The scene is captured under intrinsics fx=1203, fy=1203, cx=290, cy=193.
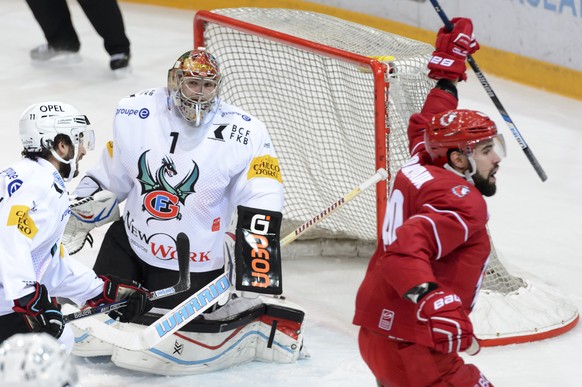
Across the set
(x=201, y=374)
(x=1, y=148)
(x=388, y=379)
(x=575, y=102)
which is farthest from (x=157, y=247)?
(x=575, y=102)

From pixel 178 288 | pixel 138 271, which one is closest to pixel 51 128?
pixel 178 288

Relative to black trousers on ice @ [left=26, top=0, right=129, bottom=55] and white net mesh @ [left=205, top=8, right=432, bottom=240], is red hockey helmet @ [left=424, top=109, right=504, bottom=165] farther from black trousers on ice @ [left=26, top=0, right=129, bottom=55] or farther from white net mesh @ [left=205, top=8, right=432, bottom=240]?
black trousers on ice @ [left=26, top=0, right=129, bottom=55]

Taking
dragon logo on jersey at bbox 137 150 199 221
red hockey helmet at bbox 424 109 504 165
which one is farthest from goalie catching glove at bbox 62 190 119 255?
red hockey helmet at bbox 424 109 504 165

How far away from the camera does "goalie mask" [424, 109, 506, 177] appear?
9.10 ft

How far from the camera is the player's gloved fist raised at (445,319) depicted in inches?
101

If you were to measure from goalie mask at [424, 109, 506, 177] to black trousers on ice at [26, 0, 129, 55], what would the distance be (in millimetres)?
4032

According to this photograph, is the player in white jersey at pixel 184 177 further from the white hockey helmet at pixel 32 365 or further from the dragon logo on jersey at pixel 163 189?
the white hockey helmet at pixel 32 365

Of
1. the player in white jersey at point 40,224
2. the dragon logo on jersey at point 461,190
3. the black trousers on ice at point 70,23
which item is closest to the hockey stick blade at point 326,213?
the player in white jersey at point 40,224

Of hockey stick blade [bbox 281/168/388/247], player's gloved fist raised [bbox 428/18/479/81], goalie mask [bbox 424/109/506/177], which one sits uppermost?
goalie mask [bbox 424/109/506/177]

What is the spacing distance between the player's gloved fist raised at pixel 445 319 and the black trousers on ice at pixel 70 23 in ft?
14.3

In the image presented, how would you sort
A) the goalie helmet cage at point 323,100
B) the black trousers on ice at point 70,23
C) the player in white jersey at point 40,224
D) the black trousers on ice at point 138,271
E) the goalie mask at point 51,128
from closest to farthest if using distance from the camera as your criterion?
the player in white jersey at point 40,224
the goalie mask at point 51,128
the black trousers on ice at point 138,271
the goalie helmet cage at point 323,100
the black trousers on ice at point 70,23

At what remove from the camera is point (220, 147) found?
3688mm

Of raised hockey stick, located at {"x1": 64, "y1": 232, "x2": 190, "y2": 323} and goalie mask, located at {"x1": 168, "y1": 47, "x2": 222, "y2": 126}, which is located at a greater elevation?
goalie mask, located at {"x1": 168, "y1": 47, "x2": 222, "y2": 126}

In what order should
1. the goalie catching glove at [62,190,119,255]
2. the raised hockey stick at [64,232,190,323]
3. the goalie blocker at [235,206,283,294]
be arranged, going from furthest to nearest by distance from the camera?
the goalie catching glove at [62,190,119,255] < the goalie blocker at [235,206,283,294] < the raised hockey stick at [64,232,190,323]
